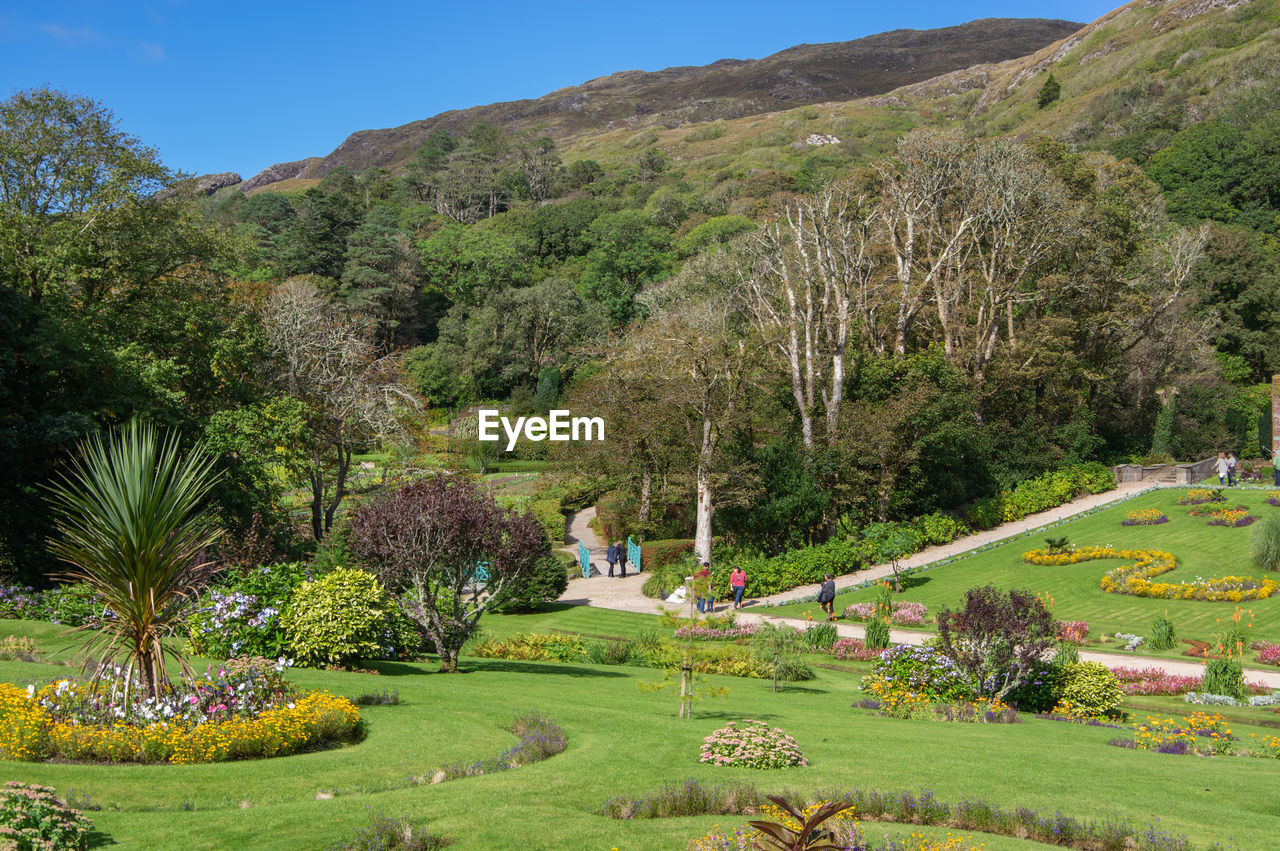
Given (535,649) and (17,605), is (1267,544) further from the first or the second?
(17,605)

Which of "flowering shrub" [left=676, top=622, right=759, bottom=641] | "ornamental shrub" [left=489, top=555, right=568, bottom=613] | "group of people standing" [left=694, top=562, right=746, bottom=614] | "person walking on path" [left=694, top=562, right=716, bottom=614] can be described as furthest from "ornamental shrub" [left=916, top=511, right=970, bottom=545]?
"ornamental shrub" [left=489, top=555, right=568, bottom=613]

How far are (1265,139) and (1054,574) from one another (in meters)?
64.1

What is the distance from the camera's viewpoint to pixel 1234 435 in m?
47.3

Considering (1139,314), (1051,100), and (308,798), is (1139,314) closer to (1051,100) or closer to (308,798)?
(308,798)

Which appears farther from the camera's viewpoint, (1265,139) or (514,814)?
(1265,139)

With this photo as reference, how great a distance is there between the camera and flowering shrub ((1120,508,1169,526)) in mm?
31391

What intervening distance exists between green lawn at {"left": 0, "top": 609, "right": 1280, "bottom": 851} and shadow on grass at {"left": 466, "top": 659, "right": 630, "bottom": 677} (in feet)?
9.26

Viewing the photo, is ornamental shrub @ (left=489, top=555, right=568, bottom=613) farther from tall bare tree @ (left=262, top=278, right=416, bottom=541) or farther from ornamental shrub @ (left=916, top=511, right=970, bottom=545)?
ornamental shrub @ (left=916, top=511, right=970, bottom=545)

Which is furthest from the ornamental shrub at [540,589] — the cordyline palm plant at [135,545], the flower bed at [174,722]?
the cordyline palm plant at [135,545]

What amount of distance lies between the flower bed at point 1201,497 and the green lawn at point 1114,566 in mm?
335

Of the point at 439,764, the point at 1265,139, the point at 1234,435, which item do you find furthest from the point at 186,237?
the point at 1265,139

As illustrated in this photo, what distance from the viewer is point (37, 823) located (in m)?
6.32

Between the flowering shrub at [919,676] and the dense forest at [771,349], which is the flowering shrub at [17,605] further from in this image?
the flowering shrub at [919,676]

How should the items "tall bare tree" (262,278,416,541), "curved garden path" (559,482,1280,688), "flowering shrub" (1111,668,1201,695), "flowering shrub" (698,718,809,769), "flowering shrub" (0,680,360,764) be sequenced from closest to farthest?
"flowering shrub" (0,680,360,764)
"flowering shrub" (698,718,809,769)
"flowering shrub" (1111,668,1201,695)
"curved garden path" (559,482,1280,688)
"tall bare tree" (262,278,416,541)
